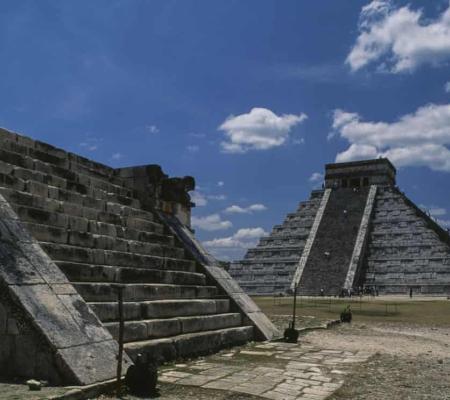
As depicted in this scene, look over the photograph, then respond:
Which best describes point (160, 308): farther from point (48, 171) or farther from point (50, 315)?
point (48, 171)

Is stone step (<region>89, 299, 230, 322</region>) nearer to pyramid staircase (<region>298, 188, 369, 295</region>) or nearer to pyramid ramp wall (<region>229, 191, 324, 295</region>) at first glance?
pyramid staircase (<region>298, 188, 369, 295</region>)

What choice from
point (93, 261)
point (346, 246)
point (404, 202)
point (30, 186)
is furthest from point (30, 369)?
point (404, 202)

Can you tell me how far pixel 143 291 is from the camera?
27.1 feet

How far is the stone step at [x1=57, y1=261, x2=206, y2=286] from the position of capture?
7.32 metres

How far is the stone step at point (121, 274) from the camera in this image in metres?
7.32

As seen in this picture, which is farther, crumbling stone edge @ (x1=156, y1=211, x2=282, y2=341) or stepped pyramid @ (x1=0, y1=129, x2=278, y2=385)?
crumbling stone edge @ (x1=156, y1=211, x2=282, y2=341)

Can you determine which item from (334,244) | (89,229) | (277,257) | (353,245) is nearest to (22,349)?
(89,229)

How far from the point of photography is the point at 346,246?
163 ft

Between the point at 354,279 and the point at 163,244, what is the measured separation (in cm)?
3650

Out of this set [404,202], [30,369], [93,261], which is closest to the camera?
[30,369]

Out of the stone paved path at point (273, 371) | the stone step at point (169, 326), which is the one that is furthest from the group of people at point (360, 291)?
the stone paved path at point (273, 371)

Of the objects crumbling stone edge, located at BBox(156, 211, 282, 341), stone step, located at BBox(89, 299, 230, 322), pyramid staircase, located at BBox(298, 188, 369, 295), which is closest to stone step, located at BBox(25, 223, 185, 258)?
crumbling stone edge, located at BBox(156, 211, 282, 341)

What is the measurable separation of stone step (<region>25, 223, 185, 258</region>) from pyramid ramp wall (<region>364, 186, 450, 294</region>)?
36882mm

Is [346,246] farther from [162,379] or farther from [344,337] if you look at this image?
[162,379]
